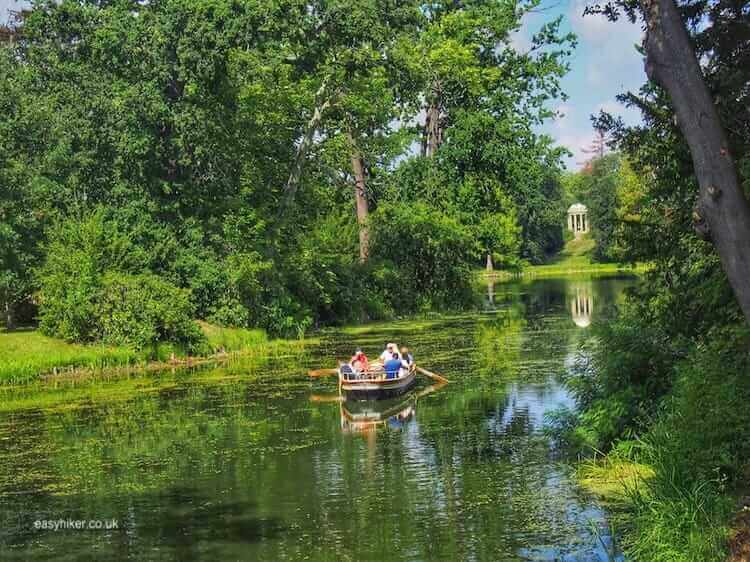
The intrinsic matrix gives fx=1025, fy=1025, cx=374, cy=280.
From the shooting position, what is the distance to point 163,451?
2094 cm

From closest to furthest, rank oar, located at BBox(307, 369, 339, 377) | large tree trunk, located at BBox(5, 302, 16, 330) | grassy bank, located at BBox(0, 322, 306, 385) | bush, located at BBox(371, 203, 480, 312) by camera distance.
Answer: oar, located at BBox(307, 369, 339, 377) < grassy bank, located at BBox(0, 322, 306, 385) < large tree trunk, located at BBox(5, 302, 16, 330) < bush, located at BBox(371, 203, 480, 312)

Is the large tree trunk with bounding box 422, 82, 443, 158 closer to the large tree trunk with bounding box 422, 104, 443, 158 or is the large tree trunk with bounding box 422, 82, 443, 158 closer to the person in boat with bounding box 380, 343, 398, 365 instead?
the large tree trunk with bounding box 422, 104, 443, 158

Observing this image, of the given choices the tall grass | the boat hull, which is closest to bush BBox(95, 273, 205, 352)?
the tall grass

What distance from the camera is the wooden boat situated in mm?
26250

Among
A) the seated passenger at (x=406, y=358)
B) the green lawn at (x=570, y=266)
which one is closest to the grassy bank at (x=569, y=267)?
the green lawn at (x=570, y=266)

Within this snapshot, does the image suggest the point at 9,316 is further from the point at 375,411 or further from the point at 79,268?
the point at 375,411

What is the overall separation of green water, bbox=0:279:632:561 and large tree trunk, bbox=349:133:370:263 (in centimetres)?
2322

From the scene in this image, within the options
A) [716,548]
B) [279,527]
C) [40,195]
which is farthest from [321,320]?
[716,548]

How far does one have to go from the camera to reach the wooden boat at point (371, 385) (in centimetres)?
2625

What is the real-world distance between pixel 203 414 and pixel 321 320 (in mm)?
23382

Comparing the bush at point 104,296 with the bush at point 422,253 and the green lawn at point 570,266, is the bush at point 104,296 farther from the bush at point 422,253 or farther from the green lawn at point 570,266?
the green lawn at point 570,266

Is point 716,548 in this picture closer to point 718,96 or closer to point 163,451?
point 718,96

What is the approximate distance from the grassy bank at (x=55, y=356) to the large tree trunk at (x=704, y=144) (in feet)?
84.2

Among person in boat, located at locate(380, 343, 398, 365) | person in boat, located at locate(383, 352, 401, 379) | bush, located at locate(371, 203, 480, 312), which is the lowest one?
person in boat, located at locate(383, 352, 401, 379)
